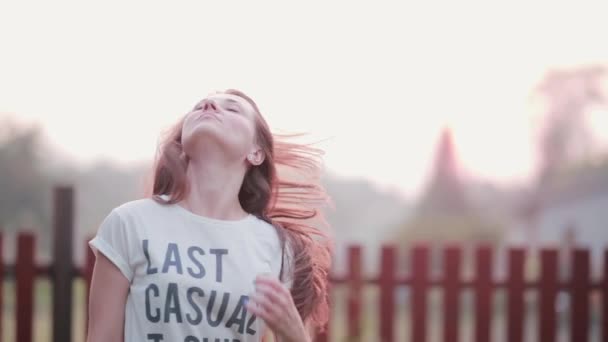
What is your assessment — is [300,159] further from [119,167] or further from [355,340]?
[119,167]

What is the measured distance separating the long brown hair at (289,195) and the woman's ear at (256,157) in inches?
1.2

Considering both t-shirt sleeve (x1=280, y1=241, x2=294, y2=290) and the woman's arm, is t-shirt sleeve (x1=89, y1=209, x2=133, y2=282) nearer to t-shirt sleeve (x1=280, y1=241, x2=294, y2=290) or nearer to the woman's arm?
the woman's arm

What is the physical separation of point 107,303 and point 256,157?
0.73 meters

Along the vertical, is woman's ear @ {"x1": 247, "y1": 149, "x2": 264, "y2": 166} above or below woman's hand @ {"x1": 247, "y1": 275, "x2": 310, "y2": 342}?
above

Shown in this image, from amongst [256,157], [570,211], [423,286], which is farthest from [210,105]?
[570,211]

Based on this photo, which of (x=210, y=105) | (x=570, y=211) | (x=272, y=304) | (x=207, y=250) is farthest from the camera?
(x=570, y=211)

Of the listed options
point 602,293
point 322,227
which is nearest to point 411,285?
point 602,293

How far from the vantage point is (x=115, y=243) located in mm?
2713

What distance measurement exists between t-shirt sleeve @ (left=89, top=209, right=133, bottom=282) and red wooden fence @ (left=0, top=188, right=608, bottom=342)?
3364 mm

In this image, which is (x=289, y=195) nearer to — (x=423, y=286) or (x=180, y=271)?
(x=180, y=271)

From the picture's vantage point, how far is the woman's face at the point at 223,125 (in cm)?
280

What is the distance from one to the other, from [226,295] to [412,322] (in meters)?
4.00

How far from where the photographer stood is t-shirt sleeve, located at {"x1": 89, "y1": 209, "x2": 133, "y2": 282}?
2691 millimetres

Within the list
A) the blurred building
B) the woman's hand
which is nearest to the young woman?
the woman's hand
